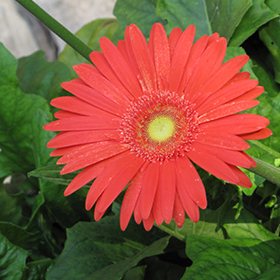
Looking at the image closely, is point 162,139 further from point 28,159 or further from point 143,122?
point 28,159

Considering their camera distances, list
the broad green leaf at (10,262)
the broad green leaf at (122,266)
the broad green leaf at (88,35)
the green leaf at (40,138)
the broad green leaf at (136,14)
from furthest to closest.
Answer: the broad green leaf at (88,35) → the broad green leaf at (136,14) → the green leaf at (40,138) → the broad green leaf at (10,262) → the broad green leaf at (122,266)

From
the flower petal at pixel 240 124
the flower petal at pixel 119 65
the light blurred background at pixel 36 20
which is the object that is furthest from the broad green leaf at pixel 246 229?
the light blurred background at pixel 36 20

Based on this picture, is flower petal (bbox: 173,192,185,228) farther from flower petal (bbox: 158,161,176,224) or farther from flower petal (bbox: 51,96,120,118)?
flower petal (bbox: 51,96,120,118)

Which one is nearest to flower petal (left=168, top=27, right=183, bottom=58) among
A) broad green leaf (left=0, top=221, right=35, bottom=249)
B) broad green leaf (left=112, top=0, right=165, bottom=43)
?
broad green leaf (left=112, top=0, right=165, bottom=43)

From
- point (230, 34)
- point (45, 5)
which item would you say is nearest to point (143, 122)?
point (230, 34)

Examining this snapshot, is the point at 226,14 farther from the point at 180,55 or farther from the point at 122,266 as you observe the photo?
the point at 122,266

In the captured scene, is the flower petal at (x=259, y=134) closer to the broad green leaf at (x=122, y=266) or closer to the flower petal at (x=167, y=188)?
the flower petal at (x=167, y=188)
